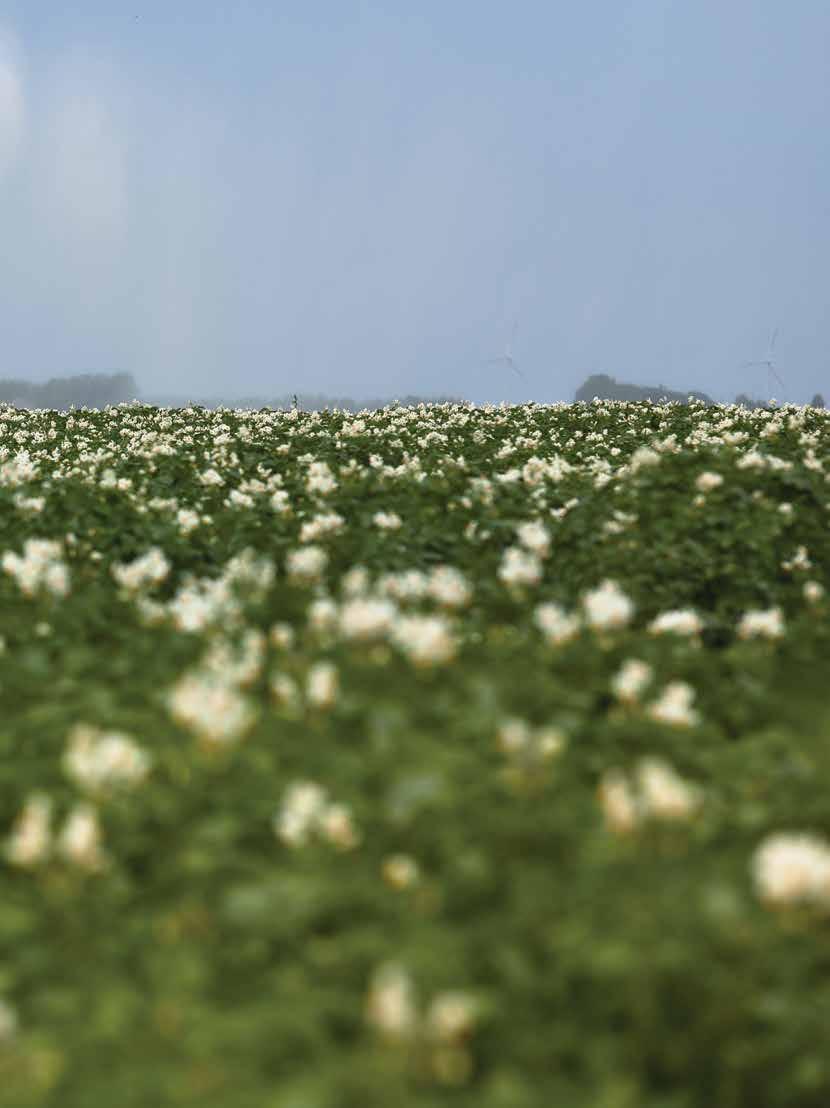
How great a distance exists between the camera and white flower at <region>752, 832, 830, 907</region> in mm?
3834

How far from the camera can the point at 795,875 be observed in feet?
12.6

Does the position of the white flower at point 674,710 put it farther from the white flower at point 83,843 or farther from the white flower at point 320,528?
the white flower at point 320,528

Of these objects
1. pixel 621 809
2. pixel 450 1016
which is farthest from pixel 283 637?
pixel 450 1016

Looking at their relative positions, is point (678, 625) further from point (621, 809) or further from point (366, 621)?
point (621, 809)

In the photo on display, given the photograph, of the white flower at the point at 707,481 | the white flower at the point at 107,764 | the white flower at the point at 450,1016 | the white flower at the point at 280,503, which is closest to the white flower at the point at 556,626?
the white flower at the point at 107,764

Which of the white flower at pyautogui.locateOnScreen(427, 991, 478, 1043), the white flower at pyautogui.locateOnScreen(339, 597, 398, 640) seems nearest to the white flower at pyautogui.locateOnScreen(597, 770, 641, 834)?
the white flower at pyautogui.locateOnScreen(427, 991, 478, 1043)

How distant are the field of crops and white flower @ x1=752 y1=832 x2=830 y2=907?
0.05 ft

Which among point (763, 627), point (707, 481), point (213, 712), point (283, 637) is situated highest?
point (707, 481)

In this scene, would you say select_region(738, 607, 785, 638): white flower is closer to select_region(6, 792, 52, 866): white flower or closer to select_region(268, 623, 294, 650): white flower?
select_region(268, 623, 294, 650): white flower

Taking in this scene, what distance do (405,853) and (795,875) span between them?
59.6 inches

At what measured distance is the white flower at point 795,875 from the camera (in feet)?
12.6

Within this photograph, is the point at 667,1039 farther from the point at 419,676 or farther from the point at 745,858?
the point at 419,676

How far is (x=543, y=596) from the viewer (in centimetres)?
997

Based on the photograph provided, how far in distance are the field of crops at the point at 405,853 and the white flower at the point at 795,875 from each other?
0.02 m
